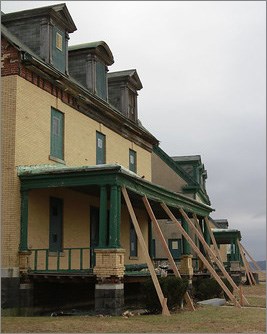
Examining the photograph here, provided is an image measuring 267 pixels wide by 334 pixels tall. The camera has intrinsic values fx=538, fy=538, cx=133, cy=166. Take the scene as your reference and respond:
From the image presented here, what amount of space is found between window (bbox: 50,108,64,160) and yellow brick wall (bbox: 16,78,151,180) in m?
0.20

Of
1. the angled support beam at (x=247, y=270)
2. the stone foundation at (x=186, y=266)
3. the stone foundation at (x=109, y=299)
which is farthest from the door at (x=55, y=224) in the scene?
the angled support beam at (x=247, y=270)

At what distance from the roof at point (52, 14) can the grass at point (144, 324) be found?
11.8 m

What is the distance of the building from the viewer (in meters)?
16.2

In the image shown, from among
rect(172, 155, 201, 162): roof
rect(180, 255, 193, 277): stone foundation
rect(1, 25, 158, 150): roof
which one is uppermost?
rect(172, 155, 201, 162): roof

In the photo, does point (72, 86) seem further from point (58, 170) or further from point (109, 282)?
point (109, 282)

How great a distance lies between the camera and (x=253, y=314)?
16.5m

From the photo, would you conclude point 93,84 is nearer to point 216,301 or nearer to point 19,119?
point 19,119

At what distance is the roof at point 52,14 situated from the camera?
20.6 m

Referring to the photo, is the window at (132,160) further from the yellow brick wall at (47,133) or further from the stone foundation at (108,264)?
the stone foundation at (108,264)

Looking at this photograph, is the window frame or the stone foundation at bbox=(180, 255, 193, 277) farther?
the stone foundation at bbox=(180, 255, 193, 277)

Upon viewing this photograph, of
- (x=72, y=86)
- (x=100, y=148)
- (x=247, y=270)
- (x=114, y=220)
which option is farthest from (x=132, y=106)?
(x=247, y=270)

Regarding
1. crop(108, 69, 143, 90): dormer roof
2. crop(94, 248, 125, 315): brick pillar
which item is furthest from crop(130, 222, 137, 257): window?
crop(94, 248, 125, 315): brick pillar

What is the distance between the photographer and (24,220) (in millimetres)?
A: 17125

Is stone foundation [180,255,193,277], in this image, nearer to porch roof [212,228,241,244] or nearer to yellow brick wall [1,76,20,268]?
yellow brick wall [1,76,20,268]
